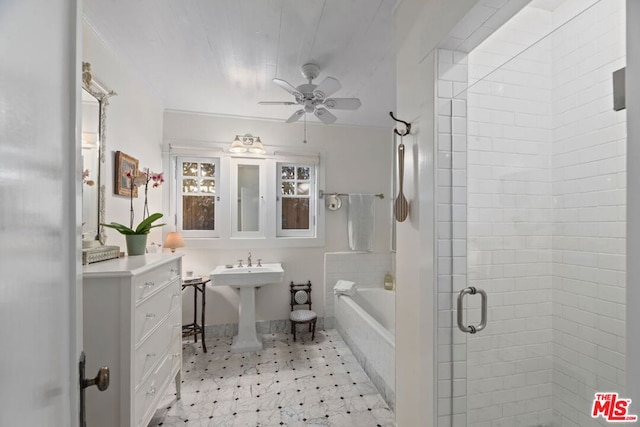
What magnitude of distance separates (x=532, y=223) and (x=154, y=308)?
2192 mm

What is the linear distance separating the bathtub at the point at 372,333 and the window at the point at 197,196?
179 centimetres

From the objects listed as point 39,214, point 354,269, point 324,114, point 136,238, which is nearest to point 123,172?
point 136,238

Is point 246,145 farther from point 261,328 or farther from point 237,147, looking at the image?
point 261,328

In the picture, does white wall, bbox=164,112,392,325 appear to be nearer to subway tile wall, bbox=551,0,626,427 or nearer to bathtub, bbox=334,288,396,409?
bathtub, bbox=334,288,396,409

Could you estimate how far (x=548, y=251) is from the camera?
155cm

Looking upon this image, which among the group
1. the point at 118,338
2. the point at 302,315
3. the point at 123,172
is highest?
the point at 123,172

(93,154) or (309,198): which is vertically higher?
(93,154)

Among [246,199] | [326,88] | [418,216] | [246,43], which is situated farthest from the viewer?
[246,199]

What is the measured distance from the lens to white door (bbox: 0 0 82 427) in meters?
0.42

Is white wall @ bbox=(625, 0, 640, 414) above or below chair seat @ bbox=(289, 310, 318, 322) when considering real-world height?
above

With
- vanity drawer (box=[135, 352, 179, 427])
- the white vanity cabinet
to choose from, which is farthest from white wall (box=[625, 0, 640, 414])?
vanity drawer (box=[135, 352, 179, 427])

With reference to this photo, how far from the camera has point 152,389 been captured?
1.59m

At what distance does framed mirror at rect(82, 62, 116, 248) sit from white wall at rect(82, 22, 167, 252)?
0.08 meters

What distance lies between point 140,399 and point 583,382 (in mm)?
2266
